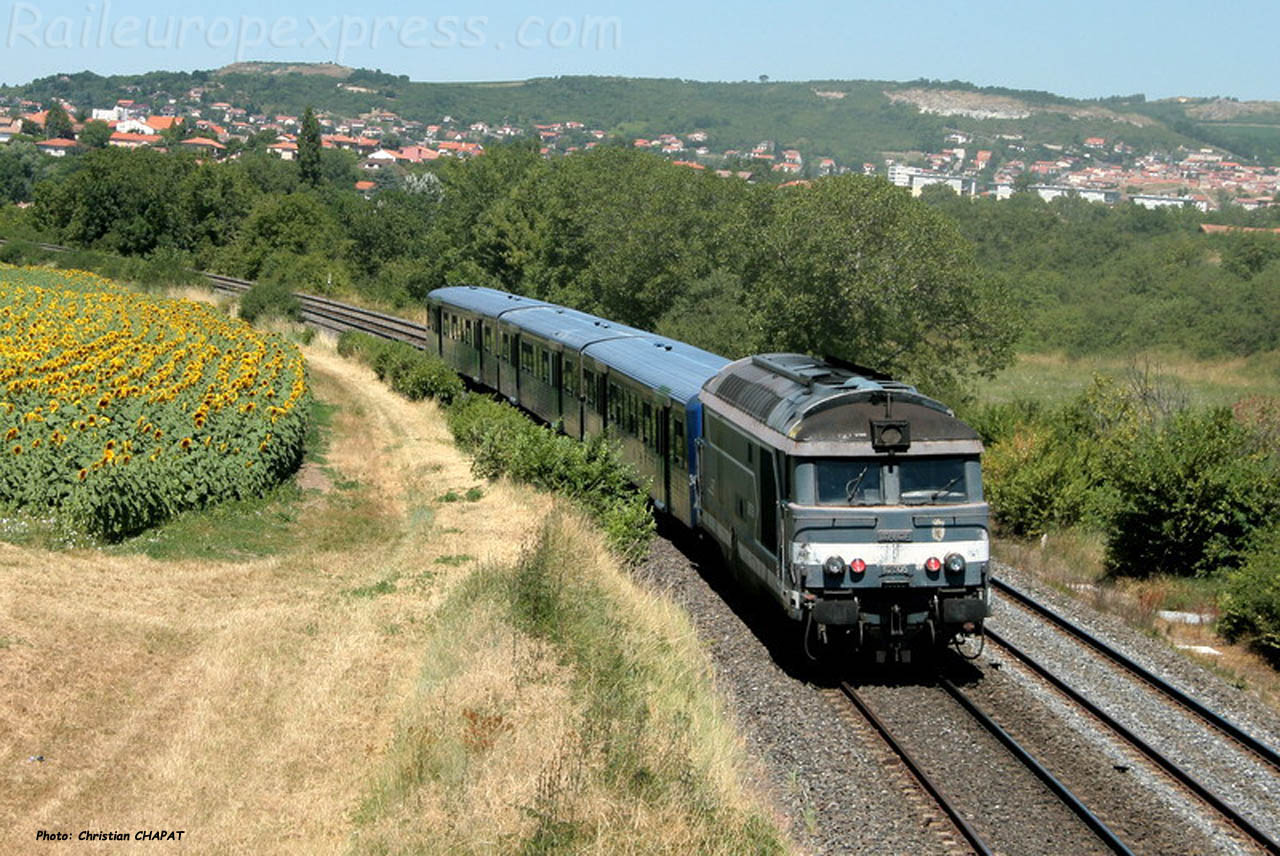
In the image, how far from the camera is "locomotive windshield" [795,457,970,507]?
47.5ft

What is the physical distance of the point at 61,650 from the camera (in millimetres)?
13617

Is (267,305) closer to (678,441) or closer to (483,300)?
(483,300)

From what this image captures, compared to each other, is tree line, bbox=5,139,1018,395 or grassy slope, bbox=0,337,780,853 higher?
tree line, bbox=5,139,1018,395

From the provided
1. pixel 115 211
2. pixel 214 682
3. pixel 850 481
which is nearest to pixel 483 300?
pixel 850 481

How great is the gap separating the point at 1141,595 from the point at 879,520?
8.85 metres

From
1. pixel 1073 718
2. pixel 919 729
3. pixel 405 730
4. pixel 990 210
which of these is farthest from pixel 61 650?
pixel 990 210

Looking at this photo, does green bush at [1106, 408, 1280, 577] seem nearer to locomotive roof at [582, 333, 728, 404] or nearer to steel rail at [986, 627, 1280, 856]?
steel rail at [986, 627, 1280, 856]

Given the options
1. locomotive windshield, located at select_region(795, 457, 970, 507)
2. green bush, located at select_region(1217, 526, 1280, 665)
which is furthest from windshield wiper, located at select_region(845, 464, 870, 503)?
green bush, located at select_region(1217, 526, 1280, 665)

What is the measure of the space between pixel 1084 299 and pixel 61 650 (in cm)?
8436

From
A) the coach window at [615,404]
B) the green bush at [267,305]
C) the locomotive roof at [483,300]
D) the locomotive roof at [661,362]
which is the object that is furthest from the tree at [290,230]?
the coach window at [615,404]

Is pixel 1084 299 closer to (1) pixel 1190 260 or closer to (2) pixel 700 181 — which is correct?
(1) pixel 1190 260

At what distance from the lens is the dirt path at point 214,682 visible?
10641mm

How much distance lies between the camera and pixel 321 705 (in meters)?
13.1

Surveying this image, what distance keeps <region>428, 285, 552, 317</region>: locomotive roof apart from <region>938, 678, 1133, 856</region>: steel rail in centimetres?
2060
